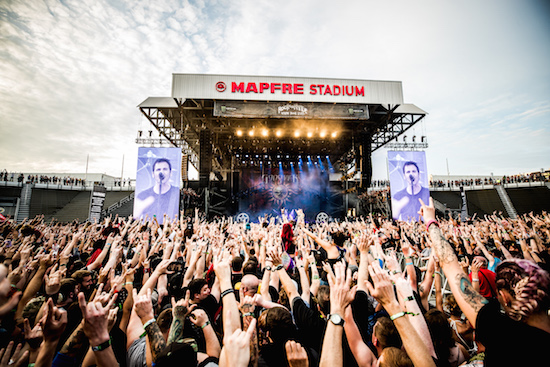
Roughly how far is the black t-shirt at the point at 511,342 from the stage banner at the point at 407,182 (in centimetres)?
1553

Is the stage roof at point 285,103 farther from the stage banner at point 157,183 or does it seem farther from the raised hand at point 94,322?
the raised hand at point 94,322

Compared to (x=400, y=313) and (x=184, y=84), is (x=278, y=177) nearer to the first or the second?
(x=184, y=84)

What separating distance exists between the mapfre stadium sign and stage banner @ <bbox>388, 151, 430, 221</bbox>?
12.5ft

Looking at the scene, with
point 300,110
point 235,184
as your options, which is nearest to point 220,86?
point 300,110

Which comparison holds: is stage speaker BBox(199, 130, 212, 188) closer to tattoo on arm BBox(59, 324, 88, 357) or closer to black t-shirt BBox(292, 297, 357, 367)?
tattoo on arm BBox(59, 324, 88, 357)

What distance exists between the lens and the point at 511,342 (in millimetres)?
1197

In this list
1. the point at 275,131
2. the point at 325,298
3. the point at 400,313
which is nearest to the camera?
the point at 400,313

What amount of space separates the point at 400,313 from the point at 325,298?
88 cm

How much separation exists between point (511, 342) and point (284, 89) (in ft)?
51.6

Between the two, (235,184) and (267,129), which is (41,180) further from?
(267,129)

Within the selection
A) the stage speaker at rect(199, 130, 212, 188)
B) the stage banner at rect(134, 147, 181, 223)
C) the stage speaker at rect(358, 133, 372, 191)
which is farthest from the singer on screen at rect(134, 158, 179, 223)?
the stage speaker at rect(358, 133, 372, 191)

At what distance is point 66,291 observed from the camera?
2473 millimetres

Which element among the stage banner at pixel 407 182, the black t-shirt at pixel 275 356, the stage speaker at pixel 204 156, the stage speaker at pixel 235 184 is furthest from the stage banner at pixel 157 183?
the black t-shirt at pixel 275 356

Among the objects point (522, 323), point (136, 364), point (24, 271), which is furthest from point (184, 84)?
point (522, 323)
